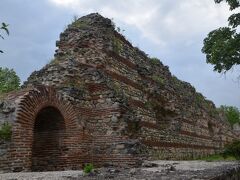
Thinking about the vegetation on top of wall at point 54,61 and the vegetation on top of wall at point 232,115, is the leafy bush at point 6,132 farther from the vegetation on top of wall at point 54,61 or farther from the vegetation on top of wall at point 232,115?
the vegetation on top of wall at point 232,115

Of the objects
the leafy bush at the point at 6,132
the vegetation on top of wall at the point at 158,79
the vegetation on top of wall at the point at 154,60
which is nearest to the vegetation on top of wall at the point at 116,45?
the vegetation on top of wall at the point at 158,79

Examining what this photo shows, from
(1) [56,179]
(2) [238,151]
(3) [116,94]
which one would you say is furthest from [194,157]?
(1) [56,179]

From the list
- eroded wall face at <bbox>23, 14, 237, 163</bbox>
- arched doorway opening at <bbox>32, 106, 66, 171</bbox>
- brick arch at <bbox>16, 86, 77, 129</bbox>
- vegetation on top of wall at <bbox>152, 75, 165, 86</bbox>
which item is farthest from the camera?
vegetation on top of wall at <bbox>152, 75, 165, 86</bbox>

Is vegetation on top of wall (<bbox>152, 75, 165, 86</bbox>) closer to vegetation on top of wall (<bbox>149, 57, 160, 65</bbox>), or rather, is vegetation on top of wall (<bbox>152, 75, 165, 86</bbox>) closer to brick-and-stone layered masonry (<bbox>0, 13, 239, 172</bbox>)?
brick-and-stone layered masonry (<bbox>0, 13, 239, 172</bbox>)

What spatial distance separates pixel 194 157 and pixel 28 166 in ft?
39.3

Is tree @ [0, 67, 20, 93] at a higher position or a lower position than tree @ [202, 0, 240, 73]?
higher

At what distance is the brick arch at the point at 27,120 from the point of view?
824cm

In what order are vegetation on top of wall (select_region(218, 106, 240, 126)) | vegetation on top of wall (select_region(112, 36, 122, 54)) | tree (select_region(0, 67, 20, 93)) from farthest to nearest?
vegetation on top of wall (select_region(218, 106, 240, 126))
tree (select_region(0, 67, 20, 93))
vegetation on top of wall (select_region(112, 36, 122, 54))

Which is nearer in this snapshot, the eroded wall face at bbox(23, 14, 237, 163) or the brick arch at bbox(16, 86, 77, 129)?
the brick arch at bbox(16, 86, 77, 129)

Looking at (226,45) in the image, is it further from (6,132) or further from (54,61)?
(6,132)

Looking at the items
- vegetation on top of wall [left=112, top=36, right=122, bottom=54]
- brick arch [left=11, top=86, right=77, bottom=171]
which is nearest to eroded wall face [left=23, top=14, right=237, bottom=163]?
vegetation on top of wall [left=112, top=36, right=122, bottom=54]

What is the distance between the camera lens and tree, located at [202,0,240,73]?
1248 centimetres

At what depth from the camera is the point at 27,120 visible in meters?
8.55

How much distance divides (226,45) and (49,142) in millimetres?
7008
